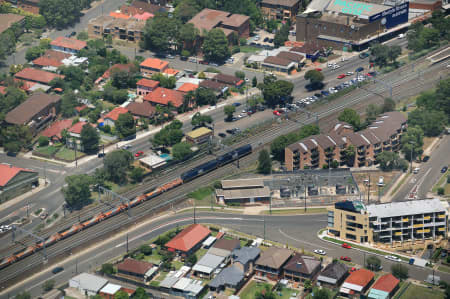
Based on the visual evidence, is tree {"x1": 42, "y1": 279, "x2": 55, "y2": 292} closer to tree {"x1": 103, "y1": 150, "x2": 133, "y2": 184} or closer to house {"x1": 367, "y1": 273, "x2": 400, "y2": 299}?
tree {"x1": 103, "y1": 150, "x2": 133, "y2": 184}

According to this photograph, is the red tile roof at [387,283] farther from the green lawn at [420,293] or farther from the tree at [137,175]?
the tree at [137,175]

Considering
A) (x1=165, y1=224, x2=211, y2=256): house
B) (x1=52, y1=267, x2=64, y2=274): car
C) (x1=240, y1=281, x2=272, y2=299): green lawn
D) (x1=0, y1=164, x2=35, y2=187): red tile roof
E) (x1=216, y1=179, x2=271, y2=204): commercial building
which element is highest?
(x1=0, y1=164, x2=35, y2=187): red tile roof

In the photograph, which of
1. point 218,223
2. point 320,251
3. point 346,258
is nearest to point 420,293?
point 346,258

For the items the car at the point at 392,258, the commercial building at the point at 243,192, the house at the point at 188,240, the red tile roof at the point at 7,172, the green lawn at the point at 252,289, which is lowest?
the green lawn at the point at 252,289

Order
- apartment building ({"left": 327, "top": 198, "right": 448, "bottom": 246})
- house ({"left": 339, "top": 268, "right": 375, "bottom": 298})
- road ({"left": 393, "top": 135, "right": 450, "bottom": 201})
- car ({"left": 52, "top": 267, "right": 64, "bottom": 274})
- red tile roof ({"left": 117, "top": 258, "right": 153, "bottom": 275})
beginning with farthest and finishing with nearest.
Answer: road ({"left": 393, "top": 135, "right": 450, "bottom": 201}) → apartment building ({"left": 327, "top": 198, "right": 448, "bottom": 246}) → car ({"left": 52, "top": 267, "right": 64, "bottom": 274}) → red tile roof ({"left": 117, "top": 258, "right": 153, "bottom": 275}) → house ({"left": 339, "top": 268, "right": 375, "bottom": 298})

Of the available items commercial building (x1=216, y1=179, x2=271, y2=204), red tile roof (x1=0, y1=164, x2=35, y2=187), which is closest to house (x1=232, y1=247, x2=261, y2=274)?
commercial building (x1=216, y1=179, x2=271, y2=204)

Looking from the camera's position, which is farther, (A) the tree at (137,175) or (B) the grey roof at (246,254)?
(A) the tree at (137,175)

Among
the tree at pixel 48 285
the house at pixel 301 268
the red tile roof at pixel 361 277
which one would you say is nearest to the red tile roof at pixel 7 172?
the tree at pixel 48 285
